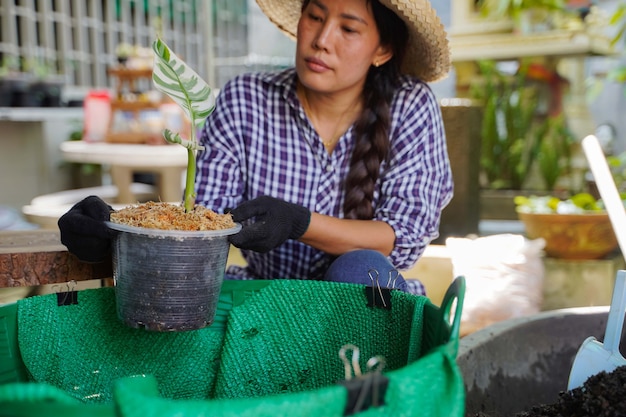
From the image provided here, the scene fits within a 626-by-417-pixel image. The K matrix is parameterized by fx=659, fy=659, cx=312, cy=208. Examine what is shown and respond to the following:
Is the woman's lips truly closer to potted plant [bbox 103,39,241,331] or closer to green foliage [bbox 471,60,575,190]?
potted plant [bbox 103,39,241,331]

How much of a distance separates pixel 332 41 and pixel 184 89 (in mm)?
638

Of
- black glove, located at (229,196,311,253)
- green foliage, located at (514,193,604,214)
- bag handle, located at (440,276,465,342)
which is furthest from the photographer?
green foliage, located at (514,193,604,214)

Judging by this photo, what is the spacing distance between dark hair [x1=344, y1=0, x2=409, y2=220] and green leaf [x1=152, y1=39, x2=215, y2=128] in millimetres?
664

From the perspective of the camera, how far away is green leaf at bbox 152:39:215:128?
3.31 ft

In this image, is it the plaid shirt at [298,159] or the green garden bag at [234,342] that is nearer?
the green garden bag at [234,342]

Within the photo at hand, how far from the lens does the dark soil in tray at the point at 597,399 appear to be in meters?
0.93

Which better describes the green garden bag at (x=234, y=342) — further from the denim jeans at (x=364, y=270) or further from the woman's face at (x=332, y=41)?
the woman's face at (x=332, y=41)

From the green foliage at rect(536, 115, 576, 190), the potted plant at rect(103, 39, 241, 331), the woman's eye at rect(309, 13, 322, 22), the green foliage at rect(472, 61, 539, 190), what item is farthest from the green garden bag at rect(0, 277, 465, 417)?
the green foliage at rect(472, 61, 539, 190)

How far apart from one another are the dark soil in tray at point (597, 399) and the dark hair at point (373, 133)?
2.43ft

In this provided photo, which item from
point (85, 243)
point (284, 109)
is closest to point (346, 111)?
point (284, 109)

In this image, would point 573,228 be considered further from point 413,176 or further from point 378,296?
point 378,296

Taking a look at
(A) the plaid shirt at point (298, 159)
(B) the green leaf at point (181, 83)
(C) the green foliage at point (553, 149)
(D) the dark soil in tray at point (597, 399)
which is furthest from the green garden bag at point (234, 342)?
(C) the green foliage at point (553, 149)

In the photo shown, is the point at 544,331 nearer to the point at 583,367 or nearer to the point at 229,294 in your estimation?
the point at 583,367

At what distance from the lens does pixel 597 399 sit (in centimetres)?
96
